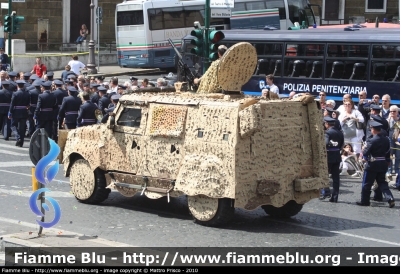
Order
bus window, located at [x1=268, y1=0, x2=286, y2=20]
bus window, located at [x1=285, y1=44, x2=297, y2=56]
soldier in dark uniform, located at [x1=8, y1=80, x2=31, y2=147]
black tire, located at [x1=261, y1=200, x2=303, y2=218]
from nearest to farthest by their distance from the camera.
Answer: black tire, located at [x1=261, y1=200, x2=303, y2=218] → soldier in dark uniform, located at [x1=8, y1=80, x2=31, y2=147] → bus window, located at [x1=285, y1=44, x2=297, y2=56] → bus window, located at [x1=268, y1=0, x2=286, y2=20]

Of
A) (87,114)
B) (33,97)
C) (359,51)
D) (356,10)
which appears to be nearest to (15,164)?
(87,114)

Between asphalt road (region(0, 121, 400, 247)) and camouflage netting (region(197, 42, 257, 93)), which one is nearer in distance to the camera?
asphalt road (region(0, 121, 400, 247))

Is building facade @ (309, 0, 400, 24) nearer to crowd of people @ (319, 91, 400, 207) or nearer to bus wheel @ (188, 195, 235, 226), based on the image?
crowd of people @ (319, 91, 400, 207)

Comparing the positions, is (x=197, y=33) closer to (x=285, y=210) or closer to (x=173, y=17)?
(x=285, y=210)

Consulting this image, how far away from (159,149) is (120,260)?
355 centimetres

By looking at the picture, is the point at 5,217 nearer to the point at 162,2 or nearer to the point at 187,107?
the point at 187,107

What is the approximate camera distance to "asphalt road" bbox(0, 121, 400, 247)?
1222 centimetres

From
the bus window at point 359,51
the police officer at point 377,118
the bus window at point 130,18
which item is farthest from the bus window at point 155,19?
the police officer at point 377,118

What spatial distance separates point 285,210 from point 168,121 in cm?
233

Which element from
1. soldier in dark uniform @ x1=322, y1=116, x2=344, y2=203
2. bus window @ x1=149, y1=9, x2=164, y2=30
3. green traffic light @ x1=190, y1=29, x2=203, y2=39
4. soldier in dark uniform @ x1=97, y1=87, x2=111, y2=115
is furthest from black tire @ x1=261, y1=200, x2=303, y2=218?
Answer: bus window @ x1=149, y1=9, x2=164, y2=30

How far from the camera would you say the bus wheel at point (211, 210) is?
502 inches

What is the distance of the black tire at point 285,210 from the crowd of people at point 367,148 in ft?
6.99

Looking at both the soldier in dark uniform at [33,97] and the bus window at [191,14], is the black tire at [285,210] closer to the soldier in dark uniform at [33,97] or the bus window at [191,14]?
the soldier in dark uniform at [33,97]

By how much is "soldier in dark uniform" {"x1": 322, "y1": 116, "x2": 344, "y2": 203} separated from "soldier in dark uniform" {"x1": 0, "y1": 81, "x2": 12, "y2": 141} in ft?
33.2
